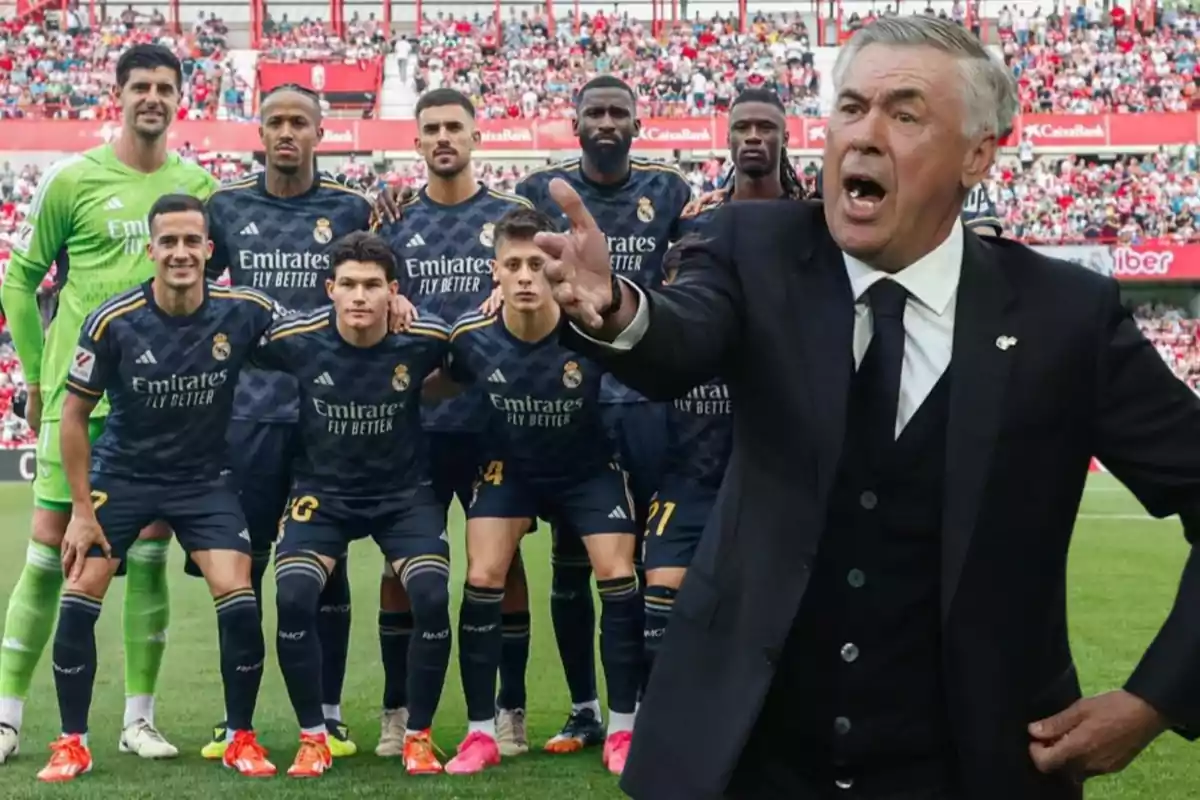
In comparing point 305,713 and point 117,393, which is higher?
point 117,393

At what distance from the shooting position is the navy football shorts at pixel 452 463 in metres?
6.61

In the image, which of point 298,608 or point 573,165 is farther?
point 573,165

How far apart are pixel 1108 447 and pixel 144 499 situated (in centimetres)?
452

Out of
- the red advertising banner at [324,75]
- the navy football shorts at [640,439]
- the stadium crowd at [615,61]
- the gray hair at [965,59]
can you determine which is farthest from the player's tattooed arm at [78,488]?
the red advertising banner at [324,75]

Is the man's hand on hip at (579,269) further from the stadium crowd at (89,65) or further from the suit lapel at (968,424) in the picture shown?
the stadium crowd at (89,65)

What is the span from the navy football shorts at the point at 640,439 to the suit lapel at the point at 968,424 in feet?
13.5

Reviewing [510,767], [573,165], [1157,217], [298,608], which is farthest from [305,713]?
[1157,217]

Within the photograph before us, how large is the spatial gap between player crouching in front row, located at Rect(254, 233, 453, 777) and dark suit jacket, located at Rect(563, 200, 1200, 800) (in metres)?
3.69

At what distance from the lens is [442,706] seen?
24.2 feet

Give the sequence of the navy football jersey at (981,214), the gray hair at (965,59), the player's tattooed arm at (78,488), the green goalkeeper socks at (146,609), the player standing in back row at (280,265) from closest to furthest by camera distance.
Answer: the gray hair at (965,59) → the navy football jersey at (981,214) → the player's tattooed arm at (78,488) → the green goalkeeper socks at (146,609) → the player standing in back row at (280,265)

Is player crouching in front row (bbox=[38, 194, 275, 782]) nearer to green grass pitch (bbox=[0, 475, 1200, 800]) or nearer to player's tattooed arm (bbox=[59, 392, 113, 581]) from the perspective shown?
player's tattooed arm (bbox=[59, 392, 113, 581])

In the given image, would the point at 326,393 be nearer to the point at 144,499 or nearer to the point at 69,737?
the point at 144,499

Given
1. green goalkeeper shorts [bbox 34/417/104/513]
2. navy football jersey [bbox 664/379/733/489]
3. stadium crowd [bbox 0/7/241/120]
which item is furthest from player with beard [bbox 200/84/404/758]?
stadium crowd [bbox 0/7/241/120]

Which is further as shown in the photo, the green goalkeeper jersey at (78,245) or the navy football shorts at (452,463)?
the navy football shorts at (452,463)
